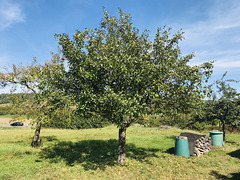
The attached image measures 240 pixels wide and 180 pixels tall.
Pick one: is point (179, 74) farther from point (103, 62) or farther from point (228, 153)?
point (228, 153)

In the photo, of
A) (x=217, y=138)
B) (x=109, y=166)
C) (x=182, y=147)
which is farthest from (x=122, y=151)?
(x=217, y=138)

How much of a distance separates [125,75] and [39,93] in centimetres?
624

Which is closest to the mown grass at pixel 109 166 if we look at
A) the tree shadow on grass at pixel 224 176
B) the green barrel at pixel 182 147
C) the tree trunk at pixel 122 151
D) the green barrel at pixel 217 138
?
the tree shadow on grass at pixel 224 176

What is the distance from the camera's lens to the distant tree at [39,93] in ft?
33.8

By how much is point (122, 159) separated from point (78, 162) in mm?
3314

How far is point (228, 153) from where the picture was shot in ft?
49.9

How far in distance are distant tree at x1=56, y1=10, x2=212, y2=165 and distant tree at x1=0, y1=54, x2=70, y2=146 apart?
0.99m

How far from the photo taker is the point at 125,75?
28.9 feet

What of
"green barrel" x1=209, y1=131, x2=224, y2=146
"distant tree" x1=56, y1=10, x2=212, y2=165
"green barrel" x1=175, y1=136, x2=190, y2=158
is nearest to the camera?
"distant tree" x1=56, y1=10, x2=212, y2=165

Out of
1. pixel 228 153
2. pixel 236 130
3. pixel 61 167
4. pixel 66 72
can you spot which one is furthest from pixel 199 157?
pixel 236 130

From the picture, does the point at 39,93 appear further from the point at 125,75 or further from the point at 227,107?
the point at 227,107

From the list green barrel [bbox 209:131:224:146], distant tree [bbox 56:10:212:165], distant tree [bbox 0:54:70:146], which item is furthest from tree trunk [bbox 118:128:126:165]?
green barrel [bbox 209:131:224:146]

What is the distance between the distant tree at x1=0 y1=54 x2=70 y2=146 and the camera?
406 inches

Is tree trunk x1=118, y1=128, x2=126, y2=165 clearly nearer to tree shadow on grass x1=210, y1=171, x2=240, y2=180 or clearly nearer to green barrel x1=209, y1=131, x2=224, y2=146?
tree shadow on grass x1=210, y1=171, x2=240, y2=180
